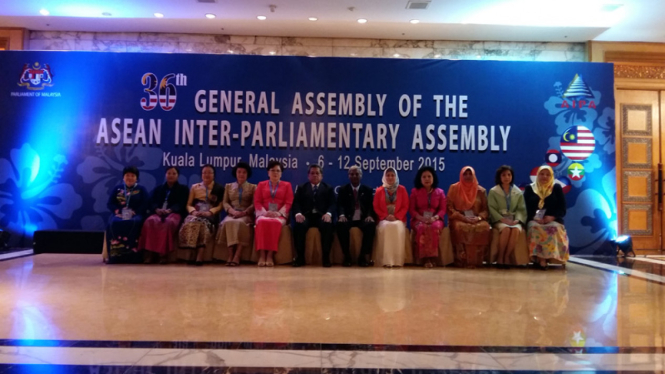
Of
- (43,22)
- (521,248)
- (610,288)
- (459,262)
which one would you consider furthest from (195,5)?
(610,288)

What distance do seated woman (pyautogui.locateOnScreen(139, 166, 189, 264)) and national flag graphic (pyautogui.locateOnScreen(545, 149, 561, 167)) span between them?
15.8 ft

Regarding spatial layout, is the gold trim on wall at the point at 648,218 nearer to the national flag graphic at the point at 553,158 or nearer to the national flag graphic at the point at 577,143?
the national flag graphic at the point at 577,143

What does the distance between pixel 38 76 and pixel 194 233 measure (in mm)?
3666

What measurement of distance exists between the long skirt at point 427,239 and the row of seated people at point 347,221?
0.01 meters

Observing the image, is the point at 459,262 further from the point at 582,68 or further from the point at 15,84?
the point at 15,84

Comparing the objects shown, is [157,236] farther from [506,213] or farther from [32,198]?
[506,213]

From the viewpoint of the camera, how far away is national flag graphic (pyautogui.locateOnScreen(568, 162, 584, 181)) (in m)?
6.58

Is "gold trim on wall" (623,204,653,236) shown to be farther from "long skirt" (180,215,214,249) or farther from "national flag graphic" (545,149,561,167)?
"long skirt" (180,215,214,249)

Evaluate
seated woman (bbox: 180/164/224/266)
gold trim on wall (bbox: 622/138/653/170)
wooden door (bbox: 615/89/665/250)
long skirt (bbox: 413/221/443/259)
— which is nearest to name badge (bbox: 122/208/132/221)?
seated woman (bbox: 180/164/224/266)

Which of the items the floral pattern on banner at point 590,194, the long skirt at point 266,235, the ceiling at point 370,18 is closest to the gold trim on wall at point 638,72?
the ceiling at point 370,18

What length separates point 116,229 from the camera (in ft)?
17.0

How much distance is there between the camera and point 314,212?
5.31 m

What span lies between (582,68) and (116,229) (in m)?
6.41

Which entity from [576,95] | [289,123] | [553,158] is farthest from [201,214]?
[576,95]
